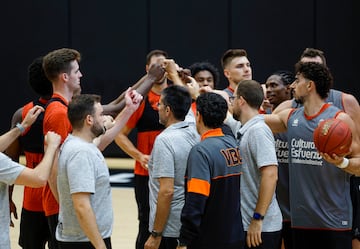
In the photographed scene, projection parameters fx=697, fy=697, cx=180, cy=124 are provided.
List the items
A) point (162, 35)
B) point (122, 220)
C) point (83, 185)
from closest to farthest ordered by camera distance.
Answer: point (83, 185)
point (122, 220)
point (162, 35)

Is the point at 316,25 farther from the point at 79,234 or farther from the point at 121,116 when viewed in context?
the point at 79,234

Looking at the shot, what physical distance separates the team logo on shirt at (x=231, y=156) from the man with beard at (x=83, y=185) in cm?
76

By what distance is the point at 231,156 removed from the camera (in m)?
4.44

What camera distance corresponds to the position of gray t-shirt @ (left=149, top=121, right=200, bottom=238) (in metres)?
4.71

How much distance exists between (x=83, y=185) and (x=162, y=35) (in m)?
9.78

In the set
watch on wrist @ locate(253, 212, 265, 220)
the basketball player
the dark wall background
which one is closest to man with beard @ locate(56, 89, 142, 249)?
watch on wrist @ locate(253, 212, 265, 220)

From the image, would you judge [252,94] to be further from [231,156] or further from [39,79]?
[39,79]

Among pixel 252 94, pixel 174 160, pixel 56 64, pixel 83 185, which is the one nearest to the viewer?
pixel 83 185

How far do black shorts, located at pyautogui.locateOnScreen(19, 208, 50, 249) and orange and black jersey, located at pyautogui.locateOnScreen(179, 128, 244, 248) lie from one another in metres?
1.60

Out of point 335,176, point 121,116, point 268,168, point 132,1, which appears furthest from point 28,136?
point 132,1

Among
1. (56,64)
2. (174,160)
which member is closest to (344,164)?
(174,160)

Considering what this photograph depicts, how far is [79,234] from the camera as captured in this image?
4363mm

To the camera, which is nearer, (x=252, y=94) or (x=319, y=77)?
(x=252, y=94)

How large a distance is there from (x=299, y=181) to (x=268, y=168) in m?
0.46
